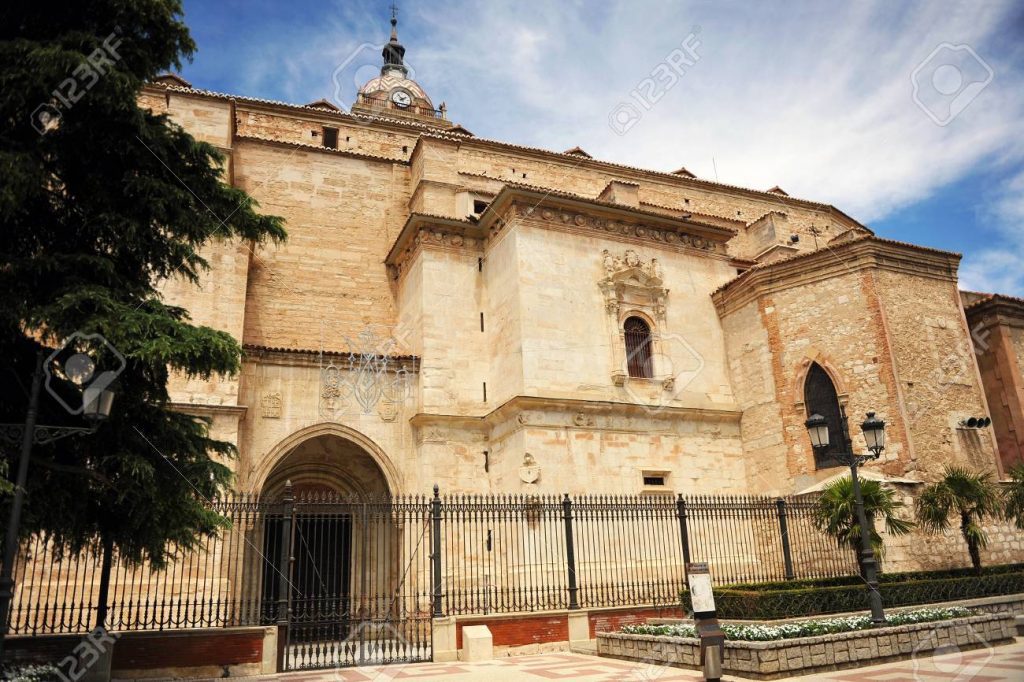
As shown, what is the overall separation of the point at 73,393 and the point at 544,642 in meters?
8.39

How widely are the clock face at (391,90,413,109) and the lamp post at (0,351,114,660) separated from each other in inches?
1408

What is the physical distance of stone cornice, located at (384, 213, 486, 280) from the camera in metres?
19.4

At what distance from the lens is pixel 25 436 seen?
262 inches

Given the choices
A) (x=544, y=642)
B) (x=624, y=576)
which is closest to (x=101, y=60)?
(x=544, y=642)

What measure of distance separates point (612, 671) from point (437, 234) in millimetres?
12743

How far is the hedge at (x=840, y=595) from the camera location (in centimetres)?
1159

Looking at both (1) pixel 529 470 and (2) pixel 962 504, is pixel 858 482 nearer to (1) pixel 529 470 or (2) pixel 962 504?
(2) pixel 962 504

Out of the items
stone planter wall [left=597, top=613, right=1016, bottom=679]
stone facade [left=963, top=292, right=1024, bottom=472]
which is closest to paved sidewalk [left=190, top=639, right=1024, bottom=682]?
stone planter wall [left=597, top=613, right=1016, bottom=679]

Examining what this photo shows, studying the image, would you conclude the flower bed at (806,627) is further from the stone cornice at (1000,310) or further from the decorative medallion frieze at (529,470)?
the stone cornice at (1000,310)

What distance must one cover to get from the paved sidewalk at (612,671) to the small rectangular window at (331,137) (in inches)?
694

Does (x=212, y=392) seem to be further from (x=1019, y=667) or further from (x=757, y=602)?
(x=1019, y=667)

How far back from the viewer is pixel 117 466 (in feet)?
26.6

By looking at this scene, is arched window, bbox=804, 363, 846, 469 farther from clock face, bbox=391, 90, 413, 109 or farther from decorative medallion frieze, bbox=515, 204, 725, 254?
clock face, bbox=391, 90, 413, 109

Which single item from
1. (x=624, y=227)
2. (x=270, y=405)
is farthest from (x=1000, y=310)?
(x=270, y=405)
